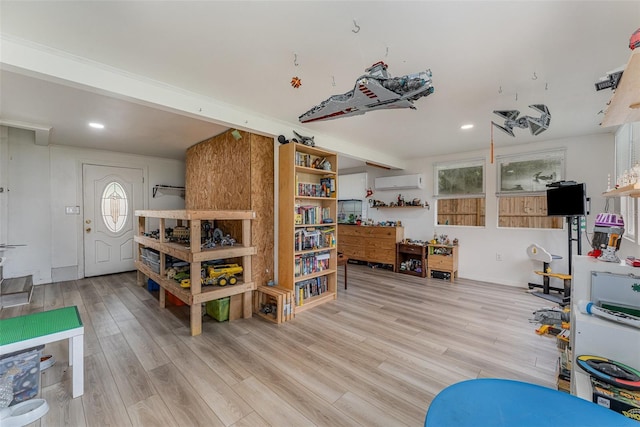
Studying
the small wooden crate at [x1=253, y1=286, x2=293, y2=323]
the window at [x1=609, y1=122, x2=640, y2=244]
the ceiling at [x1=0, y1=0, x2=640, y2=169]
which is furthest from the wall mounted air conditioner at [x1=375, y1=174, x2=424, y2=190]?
the small wooden crate at [x1=253, y1=286, x2=293, y2=323]

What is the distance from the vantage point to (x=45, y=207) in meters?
4.51

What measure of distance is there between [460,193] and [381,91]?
454 centimetres

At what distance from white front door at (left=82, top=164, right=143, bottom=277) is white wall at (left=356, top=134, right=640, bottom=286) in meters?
6.02

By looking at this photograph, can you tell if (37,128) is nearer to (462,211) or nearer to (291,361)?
(291,361)

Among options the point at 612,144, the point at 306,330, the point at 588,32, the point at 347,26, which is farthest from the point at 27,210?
the point at 612,144

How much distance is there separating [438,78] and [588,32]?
0.92m

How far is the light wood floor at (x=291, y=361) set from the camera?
5.63 feet

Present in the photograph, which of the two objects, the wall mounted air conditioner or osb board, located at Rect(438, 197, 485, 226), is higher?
the wall mounted air conditioner

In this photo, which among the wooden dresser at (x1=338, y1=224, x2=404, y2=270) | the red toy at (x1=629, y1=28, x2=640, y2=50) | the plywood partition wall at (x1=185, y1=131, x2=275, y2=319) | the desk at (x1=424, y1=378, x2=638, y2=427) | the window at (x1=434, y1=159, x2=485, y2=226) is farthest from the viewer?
the wooden dresser at (x1=338, y1=224, x2=404, y2=270)

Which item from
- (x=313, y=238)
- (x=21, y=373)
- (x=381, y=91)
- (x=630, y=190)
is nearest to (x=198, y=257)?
(x=21, y=373)

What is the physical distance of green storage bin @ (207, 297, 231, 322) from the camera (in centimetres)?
308

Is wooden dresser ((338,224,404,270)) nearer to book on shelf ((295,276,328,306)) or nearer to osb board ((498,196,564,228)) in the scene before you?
osb board ((498,196,564,228))

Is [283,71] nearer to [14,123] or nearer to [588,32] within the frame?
[588,32]

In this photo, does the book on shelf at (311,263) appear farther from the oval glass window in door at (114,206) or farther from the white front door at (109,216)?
the oval glass window in door at (114,206)
